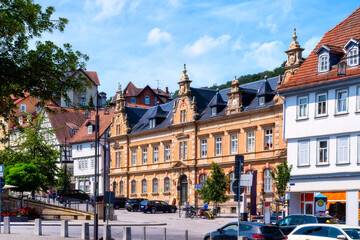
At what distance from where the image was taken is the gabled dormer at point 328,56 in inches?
1859

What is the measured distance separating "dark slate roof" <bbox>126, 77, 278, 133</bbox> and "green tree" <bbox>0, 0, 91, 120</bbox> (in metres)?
43.3

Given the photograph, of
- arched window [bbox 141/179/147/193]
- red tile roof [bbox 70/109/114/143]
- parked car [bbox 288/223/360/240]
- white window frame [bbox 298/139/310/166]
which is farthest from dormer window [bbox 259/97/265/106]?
parked car [bbox 288/223/360/240]

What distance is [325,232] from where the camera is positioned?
23.0m

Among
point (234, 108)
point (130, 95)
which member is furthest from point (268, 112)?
point (130, 95)

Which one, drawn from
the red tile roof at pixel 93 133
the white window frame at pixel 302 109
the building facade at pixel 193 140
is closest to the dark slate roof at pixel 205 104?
the building facade at pixel 193 140

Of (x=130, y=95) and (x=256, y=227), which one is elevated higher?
(x=130, y=95)

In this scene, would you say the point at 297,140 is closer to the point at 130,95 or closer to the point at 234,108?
the point at 234,108

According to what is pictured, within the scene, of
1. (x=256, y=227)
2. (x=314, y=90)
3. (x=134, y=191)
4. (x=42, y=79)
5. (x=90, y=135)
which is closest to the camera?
(x=42, y=79)

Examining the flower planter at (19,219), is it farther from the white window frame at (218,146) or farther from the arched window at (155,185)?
the arched window at (155,185)

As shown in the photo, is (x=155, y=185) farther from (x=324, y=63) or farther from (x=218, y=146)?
(x=324, y=63)

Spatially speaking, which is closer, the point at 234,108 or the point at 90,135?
the point at 234,108

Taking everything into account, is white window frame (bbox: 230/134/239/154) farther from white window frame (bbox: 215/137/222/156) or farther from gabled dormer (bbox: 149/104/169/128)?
gabled dormer (bbox: 149/104/169/128)

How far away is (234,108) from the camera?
67.5 metres

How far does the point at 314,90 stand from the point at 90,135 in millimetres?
53656
